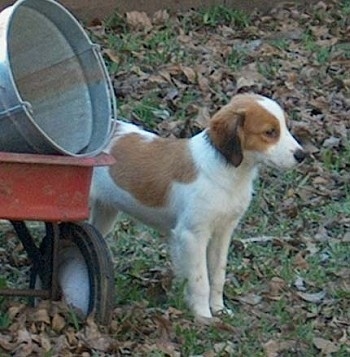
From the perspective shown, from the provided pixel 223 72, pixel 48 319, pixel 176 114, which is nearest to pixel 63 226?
pixel 48 319

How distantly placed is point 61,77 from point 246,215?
7.06ft

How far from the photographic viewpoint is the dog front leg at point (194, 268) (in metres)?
6.23

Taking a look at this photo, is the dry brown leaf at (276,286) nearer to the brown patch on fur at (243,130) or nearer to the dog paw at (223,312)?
the dog paw at (223,312)

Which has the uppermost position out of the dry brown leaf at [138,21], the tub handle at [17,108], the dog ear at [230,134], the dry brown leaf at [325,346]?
the tub handle at [17,108]

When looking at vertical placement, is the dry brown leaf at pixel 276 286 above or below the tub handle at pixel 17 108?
below

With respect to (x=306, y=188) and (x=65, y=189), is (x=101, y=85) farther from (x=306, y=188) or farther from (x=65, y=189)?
(x=306, y=188)

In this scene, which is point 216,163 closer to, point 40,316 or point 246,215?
point 40,316

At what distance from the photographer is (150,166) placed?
21.3 ft

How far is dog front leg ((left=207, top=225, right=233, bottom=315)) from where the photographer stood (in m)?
6.43

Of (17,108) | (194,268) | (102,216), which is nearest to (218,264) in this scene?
(194,268)

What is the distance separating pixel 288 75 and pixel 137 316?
440 cm

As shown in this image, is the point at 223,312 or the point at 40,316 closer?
the point at 40,316

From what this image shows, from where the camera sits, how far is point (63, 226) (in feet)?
20.0

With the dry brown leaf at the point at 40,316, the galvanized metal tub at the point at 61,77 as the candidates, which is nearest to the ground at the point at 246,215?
the dry brown leaf at the point at 40,316
